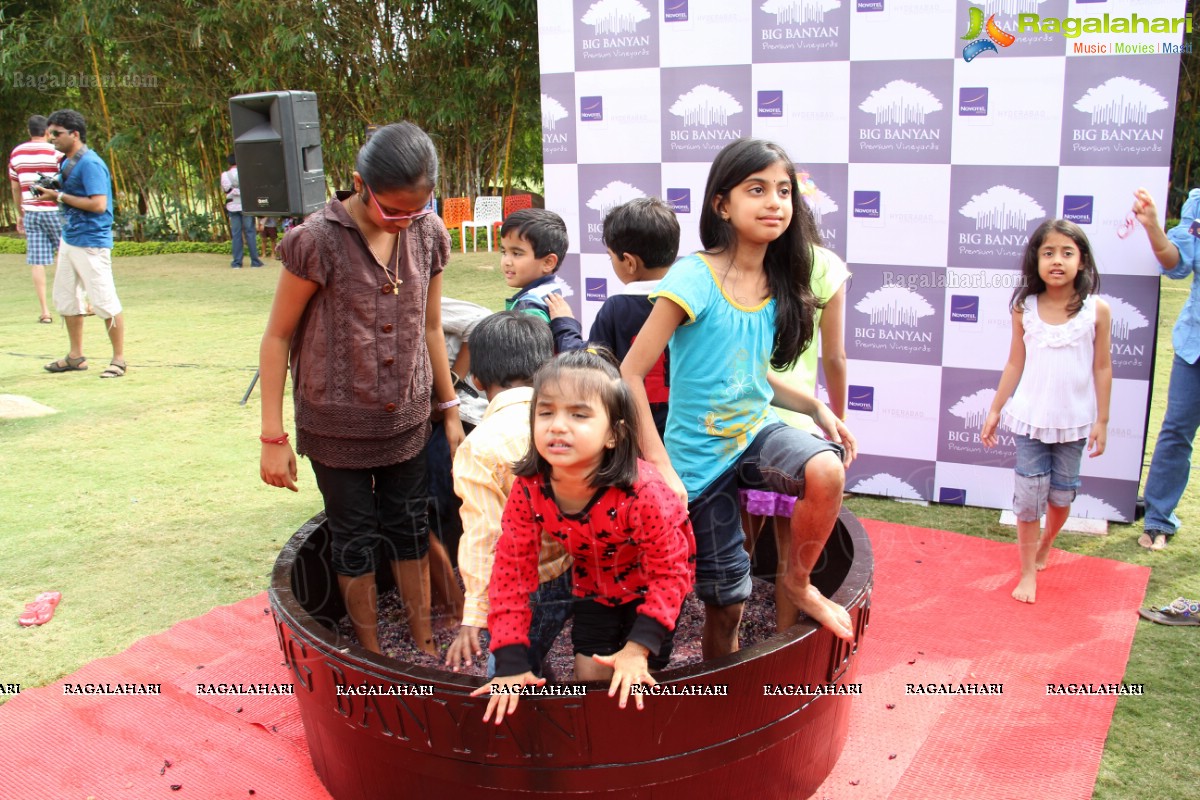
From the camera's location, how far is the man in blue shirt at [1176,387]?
3289mm

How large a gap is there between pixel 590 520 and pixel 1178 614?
2062 millimetres

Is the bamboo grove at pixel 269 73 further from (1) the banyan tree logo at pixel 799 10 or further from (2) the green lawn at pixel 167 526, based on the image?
(1) the banyan tree logo at pixel 799 10

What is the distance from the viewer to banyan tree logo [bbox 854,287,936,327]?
12.5ft

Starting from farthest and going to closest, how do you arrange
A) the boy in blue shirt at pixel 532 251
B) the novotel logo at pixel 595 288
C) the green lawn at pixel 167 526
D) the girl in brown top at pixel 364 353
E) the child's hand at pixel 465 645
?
the novotel logo at pixel 595 288 → the boy in blue shirt at pixel 532 251 → the green lawn at pixel 167 526 → the girl in brown top at pixel 364 353 → the child's hand at pixel 465 645

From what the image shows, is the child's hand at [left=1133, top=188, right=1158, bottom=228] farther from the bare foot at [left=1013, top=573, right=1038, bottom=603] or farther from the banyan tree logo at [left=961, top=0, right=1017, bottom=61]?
the bare foot at [left=1013, top=573, right=1038, bottom=603]

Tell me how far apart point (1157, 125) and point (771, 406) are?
6.45 ft

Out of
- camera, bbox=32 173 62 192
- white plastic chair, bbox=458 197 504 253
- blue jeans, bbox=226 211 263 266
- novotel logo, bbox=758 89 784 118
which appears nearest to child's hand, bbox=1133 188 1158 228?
novotel logo, bbox=758 89 784 118

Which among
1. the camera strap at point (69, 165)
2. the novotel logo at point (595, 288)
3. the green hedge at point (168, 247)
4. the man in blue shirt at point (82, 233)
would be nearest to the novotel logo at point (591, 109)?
the novotel logo at point (595, 288)

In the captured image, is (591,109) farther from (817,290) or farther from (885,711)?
(885,711)

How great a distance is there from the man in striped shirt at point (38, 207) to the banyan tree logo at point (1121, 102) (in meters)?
6.70

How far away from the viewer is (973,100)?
11.7 ft

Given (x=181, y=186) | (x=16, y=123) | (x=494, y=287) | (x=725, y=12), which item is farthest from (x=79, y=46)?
(x=725, y=12)

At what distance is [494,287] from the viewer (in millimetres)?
9484

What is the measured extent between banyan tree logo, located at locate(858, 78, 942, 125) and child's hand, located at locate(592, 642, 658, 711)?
2.68 meters
